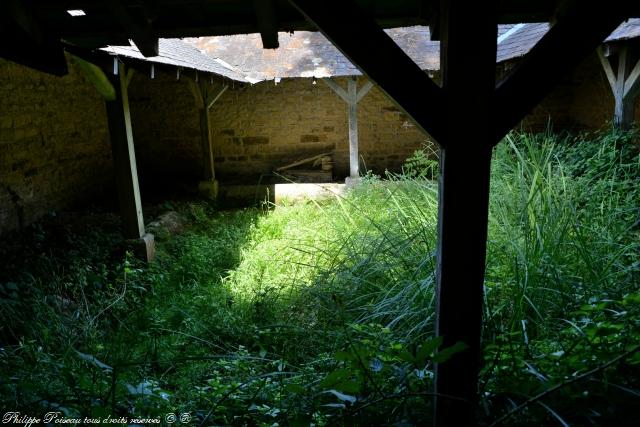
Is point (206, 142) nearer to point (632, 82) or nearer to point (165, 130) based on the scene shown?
point (165, 130)

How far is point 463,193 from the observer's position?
163cm

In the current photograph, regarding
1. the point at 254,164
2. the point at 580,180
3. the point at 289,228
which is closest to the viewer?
the point at 580,180

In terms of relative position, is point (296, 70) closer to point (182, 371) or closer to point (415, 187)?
point (415, 187)

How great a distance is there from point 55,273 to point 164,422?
3.23 meters

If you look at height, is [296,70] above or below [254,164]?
above

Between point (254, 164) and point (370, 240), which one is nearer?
point (370, 240)

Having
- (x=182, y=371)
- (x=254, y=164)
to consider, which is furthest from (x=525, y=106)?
(x=254, y=164)

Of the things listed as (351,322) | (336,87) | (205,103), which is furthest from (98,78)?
(336,87)

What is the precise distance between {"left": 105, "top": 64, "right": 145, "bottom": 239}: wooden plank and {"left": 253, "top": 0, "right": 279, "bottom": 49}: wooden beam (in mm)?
3000

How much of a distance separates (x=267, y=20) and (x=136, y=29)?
697 mm

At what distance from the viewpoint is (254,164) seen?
10578mm

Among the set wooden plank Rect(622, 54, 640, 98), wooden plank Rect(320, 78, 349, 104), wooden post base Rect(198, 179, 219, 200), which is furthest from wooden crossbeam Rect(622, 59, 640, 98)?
wooden post base Rect(198, 179, 219, 200)

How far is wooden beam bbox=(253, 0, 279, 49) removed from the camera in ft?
7.56

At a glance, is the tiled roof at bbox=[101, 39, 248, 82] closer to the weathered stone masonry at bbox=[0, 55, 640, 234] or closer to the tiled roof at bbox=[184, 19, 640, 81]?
the tiled roof at bbox=[184, 19, 640, 81]
